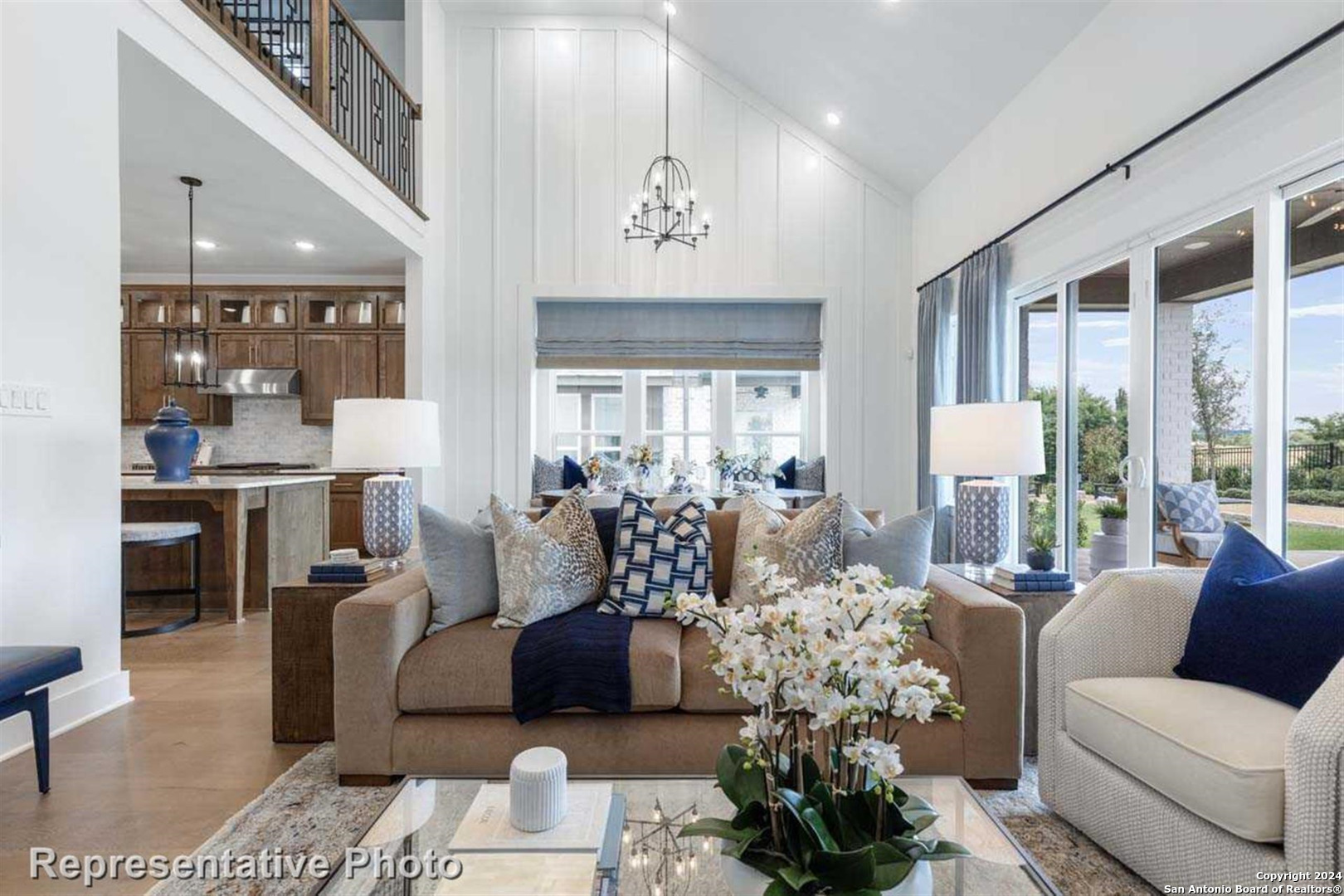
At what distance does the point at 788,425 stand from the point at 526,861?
17.6ft

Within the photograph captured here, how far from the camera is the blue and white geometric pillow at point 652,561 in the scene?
2.46 m

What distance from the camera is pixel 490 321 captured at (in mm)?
5660

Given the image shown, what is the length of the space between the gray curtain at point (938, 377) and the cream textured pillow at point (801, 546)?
8.46 ft

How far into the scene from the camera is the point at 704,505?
2873mm

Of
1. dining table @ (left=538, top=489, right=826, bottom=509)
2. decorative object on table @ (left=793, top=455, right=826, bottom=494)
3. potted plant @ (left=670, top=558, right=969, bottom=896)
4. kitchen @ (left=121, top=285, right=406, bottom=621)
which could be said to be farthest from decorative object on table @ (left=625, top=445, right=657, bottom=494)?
potted plant @ (left=670, top=558, right=969, bottom=896)

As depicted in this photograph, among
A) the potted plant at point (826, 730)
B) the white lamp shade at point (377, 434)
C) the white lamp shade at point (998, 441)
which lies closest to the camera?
the potted plant at point (826, 730)

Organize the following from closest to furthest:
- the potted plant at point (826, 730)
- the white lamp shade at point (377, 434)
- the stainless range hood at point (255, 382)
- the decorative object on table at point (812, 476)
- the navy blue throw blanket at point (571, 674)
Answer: the potted plant at point (826, 730) → the navy blue throw blanket at point (571, 674) → the white lamp shade at point (377, 434) → the decorative object on table at point (812, 476) → the stainless range hood at point (255, 382)

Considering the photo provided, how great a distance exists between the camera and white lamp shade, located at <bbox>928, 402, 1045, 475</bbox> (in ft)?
8.54

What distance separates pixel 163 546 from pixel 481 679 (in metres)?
3.50

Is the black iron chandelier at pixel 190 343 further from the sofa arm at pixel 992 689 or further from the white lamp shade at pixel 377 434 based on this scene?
the sofa arm at pixel 992 689

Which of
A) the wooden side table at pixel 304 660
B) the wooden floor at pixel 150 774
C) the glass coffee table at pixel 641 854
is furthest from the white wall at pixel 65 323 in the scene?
the glass coffee table at pixel 641 854

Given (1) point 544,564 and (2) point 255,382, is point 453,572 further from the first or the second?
(2) point 255,382

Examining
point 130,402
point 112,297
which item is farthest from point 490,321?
point 130,402

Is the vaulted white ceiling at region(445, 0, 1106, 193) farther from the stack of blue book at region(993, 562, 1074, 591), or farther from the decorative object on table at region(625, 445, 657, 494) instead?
the decorative object on table at region(625, 445, 657, 494)
